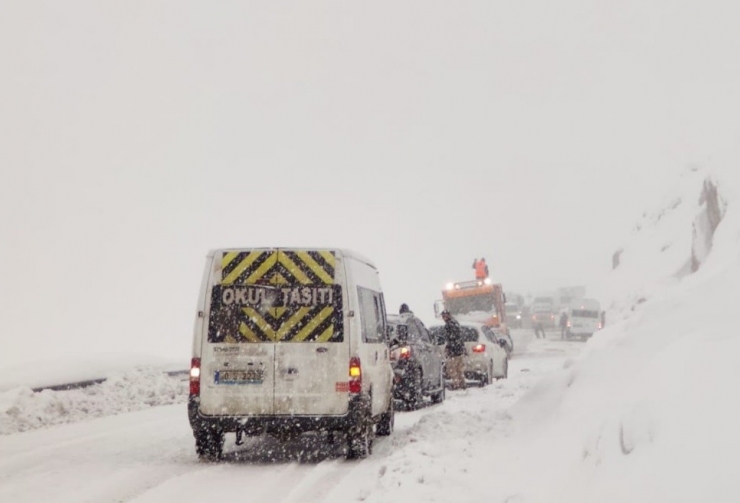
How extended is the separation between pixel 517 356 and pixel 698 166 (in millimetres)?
30981

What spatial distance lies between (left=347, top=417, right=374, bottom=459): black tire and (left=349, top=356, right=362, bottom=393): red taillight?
442 millimetres

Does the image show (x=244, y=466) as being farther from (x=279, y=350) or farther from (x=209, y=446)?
(x=279, y=350)

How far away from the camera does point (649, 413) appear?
5.84m

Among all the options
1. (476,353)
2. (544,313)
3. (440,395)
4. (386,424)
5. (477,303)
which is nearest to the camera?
(386,424)

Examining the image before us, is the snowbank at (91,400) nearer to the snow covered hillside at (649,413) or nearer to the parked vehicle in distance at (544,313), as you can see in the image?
the snow covered hillside at (649,413)

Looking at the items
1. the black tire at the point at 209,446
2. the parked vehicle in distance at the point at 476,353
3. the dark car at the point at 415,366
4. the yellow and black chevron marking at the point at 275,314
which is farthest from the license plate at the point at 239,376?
the parked vehicle in distance at the point at 476,353

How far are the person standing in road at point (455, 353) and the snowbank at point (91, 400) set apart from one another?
621cm

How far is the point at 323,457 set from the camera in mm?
10430

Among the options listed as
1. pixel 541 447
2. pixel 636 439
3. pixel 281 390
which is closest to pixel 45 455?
pixel 281 390

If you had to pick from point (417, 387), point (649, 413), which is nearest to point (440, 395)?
point (417, 387)

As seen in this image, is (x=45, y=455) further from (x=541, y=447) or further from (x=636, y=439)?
(x=636, y=439)

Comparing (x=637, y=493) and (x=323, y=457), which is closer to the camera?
(x=637, y=493)

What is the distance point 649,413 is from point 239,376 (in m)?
5.04

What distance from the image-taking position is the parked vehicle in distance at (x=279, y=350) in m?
9.59
